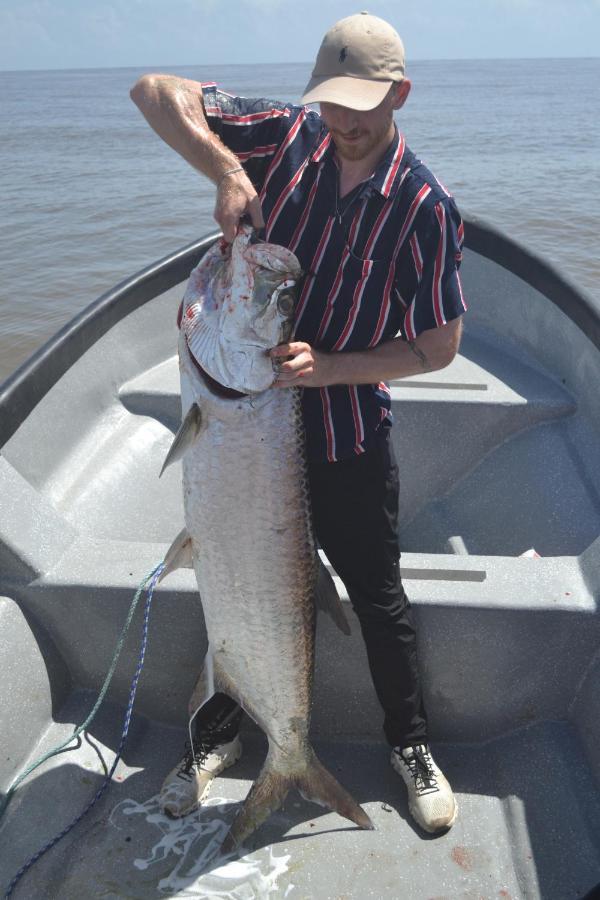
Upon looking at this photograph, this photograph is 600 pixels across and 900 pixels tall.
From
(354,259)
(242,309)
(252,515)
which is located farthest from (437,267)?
(252,515)

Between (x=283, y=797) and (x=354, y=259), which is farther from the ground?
(x=354, y=259)

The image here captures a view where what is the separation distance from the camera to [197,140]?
2.57m

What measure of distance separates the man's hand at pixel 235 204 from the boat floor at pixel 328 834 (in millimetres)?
2065

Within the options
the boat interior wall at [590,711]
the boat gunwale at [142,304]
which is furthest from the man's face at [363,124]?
the boat gunwale at [142,304]

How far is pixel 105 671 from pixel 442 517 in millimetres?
2269

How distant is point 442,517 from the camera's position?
4.78m

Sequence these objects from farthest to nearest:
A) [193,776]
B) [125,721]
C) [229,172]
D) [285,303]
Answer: [125,721] → [193,776] → [229,172] → [285,303]

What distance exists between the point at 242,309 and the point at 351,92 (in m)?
0.67

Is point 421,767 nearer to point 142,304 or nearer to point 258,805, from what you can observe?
point 258,805

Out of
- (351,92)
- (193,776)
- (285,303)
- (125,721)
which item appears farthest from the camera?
(125,721)

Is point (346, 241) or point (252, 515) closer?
point (346, 241)

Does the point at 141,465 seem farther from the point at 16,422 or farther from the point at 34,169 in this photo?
the point at 34,169

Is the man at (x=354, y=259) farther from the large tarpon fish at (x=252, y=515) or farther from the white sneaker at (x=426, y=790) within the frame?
the large tarpon fish at (x=252, y=515)

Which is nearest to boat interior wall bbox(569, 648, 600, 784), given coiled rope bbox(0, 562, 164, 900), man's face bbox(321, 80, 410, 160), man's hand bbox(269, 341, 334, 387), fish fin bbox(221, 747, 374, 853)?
fish fin bbox(221, 747, 374, 853)
